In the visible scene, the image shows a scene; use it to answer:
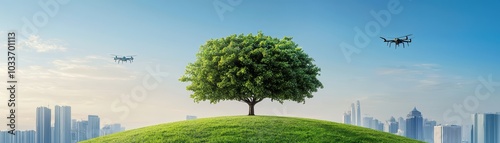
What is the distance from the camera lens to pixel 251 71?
88.6ft

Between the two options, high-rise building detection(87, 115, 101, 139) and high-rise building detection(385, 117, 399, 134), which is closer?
high-rise building detection(87, 115, 101, 139)

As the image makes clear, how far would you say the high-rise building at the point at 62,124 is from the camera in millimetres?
45844

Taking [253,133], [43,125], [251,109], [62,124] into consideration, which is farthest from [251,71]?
[62,124]

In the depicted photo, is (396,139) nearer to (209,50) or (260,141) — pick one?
(260,141)

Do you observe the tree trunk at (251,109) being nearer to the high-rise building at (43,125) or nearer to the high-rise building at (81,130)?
the high-rise building at (43,125)

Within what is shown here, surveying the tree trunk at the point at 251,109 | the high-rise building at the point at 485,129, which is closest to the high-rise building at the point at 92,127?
the tree trunk at the point at 251,109

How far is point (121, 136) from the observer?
80.7 ft

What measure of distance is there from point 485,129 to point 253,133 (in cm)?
5859

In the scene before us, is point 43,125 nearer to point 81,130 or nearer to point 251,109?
point 81,130

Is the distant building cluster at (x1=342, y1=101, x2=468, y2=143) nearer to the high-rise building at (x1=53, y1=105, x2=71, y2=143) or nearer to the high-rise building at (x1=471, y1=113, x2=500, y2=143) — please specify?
the high-rise building at (x1=471, y1=113, x2=500, y2=143)

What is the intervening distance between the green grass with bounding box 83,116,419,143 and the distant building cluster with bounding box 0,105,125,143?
65.0 feet

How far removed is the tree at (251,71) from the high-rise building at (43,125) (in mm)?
20368

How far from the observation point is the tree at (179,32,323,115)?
88.0 ft

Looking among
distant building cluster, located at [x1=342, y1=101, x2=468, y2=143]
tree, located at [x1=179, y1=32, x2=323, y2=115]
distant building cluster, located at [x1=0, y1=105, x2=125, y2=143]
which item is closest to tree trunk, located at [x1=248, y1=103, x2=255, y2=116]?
tree, located at [x1=179, y1=32, x2=323, y2=115]
